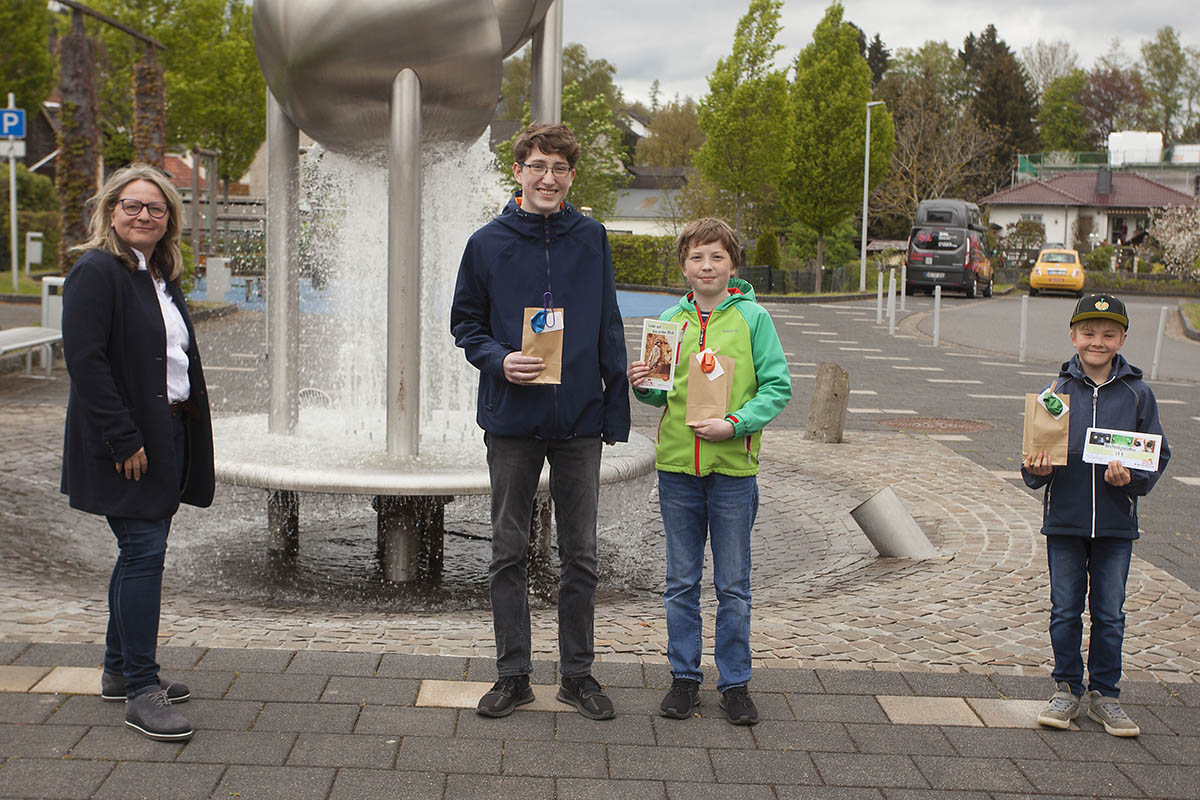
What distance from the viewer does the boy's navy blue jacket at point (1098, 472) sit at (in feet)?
13.8

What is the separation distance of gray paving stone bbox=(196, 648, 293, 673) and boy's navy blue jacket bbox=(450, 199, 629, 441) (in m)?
1.24

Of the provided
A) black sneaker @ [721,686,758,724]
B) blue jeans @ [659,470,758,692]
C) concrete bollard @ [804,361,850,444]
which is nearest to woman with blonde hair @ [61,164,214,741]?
blue jeans @ [659,470,758,692]

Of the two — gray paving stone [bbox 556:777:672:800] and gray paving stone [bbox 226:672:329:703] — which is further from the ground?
gray paving stone [bbox 226:672:329:703]

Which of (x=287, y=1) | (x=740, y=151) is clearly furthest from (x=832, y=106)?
(x=287, y=1)

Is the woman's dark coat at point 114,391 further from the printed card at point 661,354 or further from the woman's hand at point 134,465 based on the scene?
the printed card at point 661,354

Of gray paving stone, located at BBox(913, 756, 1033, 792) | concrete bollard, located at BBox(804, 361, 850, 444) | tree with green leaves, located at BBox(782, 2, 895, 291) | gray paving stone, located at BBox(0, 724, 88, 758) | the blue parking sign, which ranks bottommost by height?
gray paving stone, located at BBox(913, 756, 1033, 792)

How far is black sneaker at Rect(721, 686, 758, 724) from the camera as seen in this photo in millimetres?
4125

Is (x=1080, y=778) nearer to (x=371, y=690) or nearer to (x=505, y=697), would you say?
(x=505, y=697)

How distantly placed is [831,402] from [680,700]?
7260 mm

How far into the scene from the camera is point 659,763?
12.5 ft

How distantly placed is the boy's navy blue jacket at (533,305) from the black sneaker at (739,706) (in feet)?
3.14

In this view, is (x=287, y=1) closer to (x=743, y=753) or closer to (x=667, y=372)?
(x=667, y=372)

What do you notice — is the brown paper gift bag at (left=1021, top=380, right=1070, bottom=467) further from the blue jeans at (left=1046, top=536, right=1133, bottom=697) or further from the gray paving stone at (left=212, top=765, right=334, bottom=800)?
the gray paving stone at (left=212, top=765, right=334, bottom=800)

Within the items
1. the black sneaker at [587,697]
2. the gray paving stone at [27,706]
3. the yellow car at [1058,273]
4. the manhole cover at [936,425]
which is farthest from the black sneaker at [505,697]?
the yellow car at [1058,273]
